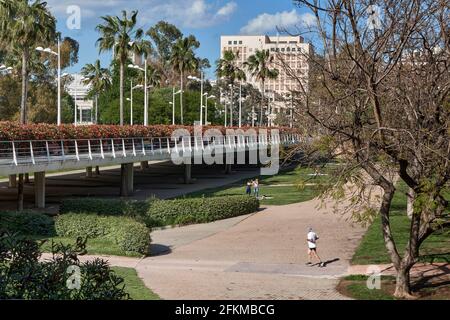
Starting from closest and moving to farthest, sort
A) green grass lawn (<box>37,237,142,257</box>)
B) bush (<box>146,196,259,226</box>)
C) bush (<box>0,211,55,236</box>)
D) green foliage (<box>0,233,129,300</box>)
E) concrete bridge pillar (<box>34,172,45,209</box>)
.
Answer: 1. green foliage (<box>0,233,129,300</box>)
2. green grass lawn (<box>37,237,142,257</box>)
3. bush (<box>0,211,55,236</box>)
4. bush (<box>146,196,259,226</box>)
5. concrete bridge pillar (<box>34,172,45,209</box>)

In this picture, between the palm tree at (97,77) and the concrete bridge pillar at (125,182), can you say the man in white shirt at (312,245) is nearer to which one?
the concrete bridge pillar at (125,182)

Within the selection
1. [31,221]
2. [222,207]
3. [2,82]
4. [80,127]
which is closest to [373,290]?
[31,221]

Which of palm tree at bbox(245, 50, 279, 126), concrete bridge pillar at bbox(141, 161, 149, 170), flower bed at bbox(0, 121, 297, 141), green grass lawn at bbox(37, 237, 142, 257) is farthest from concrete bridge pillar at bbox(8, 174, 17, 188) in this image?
palm tree at bbox(245, 50, 279, 126)

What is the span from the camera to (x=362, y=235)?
103ft

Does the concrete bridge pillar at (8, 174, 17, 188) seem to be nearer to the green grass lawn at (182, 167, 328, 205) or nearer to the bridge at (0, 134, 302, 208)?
the bridge at (0, 134, 302, 208)

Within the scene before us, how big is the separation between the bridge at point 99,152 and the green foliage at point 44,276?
18618 mm

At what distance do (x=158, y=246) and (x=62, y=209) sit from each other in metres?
7.96

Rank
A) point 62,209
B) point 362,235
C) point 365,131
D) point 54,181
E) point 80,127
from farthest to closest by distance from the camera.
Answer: point 54,181, point 80,127, point 62,209, point 362,235, point 365,131

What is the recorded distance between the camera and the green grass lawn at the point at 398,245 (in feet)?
80.6

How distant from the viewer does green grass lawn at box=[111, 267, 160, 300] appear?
17.7 m

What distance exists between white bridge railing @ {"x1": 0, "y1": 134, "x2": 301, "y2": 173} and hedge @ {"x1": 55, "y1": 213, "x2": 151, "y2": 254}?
354 centimetres

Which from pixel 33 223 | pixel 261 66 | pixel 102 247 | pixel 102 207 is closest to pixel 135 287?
pixel 102 247

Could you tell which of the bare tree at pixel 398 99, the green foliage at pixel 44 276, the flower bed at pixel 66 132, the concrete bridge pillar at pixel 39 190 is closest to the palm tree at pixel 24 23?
the concrete bridge pillar at pixel 39 190

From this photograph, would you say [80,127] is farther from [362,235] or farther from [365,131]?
[365,131]
